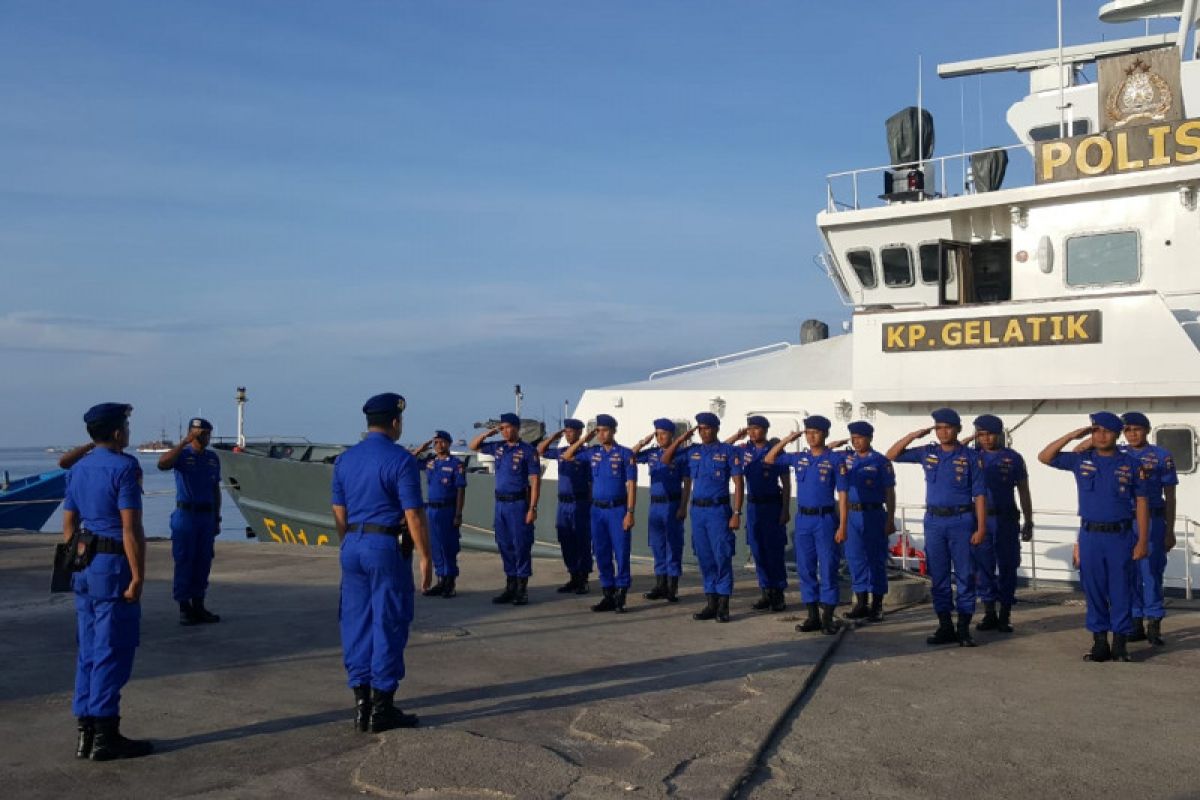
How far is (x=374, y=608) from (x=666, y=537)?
4616 millimetres

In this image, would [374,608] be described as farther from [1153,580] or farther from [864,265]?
[864,265]

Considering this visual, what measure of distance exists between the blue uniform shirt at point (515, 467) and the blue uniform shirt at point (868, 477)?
2663 millimetres

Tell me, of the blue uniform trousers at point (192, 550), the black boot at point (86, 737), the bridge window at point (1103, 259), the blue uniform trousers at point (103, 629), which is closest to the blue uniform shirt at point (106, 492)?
the blue uniform trousers at point (103, 629)

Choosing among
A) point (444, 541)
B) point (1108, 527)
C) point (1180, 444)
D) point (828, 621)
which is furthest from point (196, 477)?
point (1180, 444)

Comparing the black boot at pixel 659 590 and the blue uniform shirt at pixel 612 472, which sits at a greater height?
the blue uniform shirt at pixel 612 472

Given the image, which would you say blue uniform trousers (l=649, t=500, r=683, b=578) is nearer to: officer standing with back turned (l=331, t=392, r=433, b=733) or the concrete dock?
the concrete dock

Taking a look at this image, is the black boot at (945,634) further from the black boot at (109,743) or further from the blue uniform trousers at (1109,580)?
the black boot at (109,743)

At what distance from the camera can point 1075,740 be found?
5051 mm

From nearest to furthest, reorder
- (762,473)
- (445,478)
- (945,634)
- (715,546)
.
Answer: (945,634) < (715,546) < (762,473) < (445,478)

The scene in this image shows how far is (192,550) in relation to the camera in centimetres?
841

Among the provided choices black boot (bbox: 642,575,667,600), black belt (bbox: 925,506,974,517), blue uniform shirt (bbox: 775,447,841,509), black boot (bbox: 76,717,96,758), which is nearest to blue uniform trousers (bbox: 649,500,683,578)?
black boot (bbox: 642,575,667,600)

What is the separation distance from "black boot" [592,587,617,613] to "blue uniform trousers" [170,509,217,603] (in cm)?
308

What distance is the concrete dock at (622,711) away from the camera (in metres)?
4.42

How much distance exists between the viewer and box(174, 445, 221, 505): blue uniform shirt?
851 centimetres
